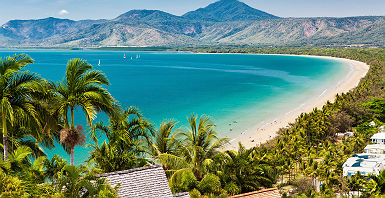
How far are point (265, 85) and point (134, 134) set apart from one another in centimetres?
9697

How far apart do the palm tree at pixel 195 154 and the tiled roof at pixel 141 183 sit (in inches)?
148

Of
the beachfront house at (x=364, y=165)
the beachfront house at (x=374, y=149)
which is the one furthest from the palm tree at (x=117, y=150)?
the beachfront house at (x=374, y=149)

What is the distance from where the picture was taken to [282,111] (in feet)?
224

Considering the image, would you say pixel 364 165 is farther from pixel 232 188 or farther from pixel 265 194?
pixel 265 194

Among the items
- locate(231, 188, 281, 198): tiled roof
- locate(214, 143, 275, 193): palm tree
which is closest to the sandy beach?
locate(214, 143, 275, 193): palm tree

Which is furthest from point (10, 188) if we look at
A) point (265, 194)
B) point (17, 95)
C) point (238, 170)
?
point (238, 170)

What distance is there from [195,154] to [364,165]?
1950 centimetres

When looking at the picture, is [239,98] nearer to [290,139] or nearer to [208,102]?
[208,102]

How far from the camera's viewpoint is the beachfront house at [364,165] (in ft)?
92.6

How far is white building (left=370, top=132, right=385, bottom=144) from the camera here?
38344mm

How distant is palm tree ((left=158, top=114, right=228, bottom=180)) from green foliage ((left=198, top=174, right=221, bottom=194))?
2.72 feet

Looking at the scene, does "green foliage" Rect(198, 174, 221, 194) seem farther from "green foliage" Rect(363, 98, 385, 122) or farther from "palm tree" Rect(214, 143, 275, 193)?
"green foliage" Rect(363, 98, 385, 122)

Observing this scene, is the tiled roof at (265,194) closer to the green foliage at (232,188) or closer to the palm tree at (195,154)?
the green foliage at (232,188)

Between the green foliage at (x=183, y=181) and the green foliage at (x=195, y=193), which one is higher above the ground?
the green foliage at (x=183, y=181)
